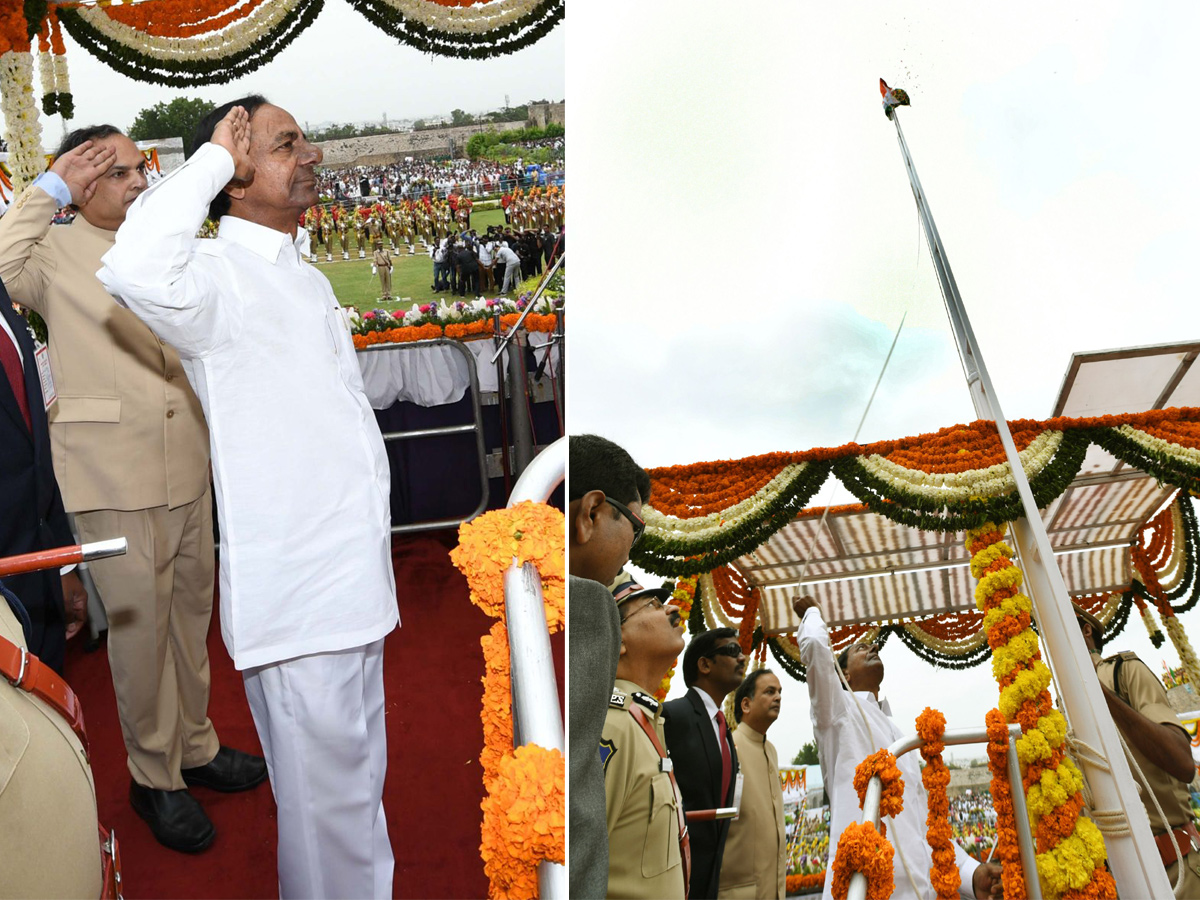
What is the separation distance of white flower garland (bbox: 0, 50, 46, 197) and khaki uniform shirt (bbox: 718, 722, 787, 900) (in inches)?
131

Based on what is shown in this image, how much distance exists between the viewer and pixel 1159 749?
274 centimetres

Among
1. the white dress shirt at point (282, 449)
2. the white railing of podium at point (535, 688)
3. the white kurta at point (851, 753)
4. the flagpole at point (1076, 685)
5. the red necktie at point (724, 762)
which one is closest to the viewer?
the white railing of podium at point (535, 688)

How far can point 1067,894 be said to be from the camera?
245cm

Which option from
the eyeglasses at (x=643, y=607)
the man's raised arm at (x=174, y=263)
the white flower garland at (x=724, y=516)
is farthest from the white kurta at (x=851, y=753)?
the man's raised arm at (x=174, y=263)

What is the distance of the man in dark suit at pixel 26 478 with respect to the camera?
116cm

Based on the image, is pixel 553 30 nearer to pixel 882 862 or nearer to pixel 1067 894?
pixel 882 862

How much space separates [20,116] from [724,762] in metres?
3.35

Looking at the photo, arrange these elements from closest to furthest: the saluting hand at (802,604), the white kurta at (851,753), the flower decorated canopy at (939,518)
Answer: the flower decorated canopy at (939,518) < the white kurta at (851,753) < the saluting hand at (802,604)

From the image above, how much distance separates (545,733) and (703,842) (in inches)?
92.6

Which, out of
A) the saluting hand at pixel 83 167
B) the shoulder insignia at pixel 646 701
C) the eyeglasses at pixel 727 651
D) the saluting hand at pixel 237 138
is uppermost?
the saluting hand at pixel 83 167

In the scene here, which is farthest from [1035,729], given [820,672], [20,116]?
[20,116]

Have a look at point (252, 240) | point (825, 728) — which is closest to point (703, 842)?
point (825, 728)

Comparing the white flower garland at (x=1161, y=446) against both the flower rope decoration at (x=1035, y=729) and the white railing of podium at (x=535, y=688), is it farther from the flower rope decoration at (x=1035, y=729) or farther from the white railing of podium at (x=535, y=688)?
the white railing of podium at (x=535, y=688)

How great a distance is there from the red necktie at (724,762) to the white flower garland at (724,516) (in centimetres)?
60
